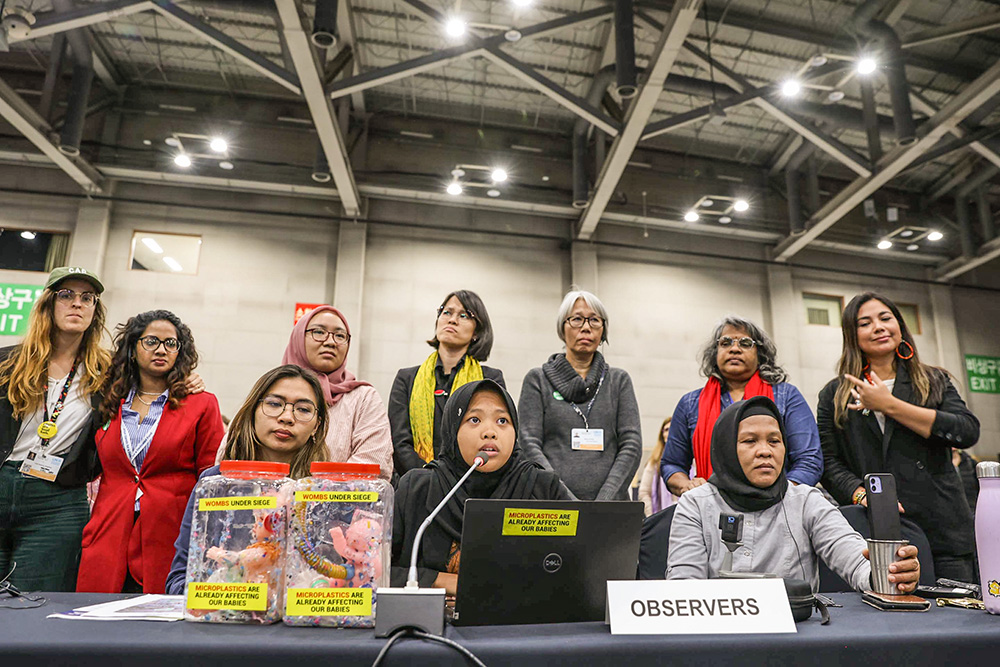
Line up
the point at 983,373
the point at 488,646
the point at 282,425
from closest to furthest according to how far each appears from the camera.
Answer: the point at 488,646, the point at 282,425, the point at 983,373

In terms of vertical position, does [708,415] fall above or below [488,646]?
above

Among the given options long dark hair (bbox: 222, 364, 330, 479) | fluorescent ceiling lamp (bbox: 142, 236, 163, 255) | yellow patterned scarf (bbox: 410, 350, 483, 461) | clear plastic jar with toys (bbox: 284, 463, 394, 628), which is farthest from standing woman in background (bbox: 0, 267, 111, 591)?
fluorescent ceiling lamp (bbox: 142, 236, 163, 255)

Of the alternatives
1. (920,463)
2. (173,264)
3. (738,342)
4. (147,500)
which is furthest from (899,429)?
(173,264)

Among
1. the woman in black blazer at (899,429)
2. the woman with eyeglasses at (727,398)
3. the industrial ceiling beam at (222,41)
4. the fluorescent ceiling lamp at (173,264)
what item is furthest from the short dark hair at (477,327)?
the fluorescent ceiling lamp at (173,264)

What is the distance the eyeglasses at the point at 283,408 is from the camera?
1.51 metres

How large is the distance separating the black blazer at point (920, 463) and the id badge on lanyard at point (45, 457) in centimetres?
246

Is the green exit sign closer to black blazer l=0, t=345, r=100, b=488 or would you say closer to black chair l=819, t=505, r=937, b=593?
black chair l=819, t=505, r=937, b=593

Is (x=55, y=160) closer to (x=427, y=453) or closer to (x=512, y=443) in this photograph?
(x=427, y=453)

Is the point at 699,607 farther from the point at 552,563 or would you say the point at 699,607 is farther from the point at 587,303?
the point at 587,303

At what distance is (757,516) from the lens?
1635 mm

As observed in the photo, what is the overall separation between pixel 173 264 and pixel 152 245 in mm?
316

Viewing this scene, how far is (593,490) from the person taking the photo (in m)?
2.46

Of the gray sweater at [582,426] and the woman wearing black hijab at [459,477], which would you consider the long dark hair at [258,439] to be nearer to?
the woman wearing black hijab at [459,477]

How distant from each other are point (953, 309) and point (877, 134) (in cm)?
352
